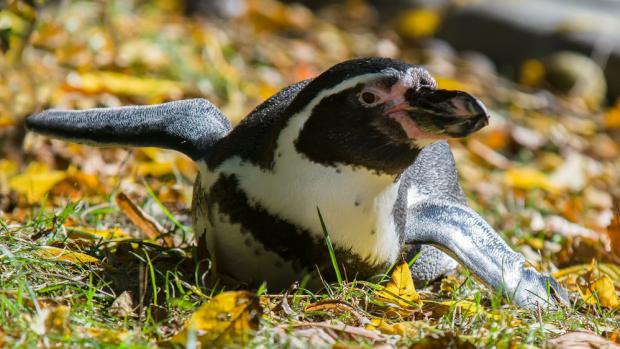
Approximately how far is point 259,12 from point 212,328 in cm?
662

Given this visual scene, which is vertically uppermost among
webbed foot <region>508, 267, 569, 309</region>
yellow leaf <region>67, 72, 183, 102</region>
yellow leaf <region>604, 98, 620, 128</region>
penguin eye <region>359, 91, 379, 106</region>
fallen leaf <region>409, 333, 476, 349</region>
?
penguin eye <region>359, 91, 379, 106</region>

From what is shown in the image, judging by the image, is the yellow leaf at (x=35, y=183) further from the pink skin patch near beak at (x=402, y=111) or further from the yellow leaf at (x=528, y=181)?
the yellow leaf at (x=528, y=181)

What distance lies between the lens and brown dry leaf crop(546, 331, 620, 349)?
2857mm

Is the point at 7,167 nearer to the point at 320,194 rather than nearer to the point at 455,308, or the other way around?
the point at 320,194

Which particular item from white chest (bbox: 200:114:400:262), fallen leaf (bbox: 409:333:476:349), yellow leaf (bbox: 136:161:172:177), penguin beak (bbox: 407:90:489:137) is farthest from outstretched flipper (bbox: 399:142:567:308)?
yellow leaf (bbox: 136:161:172:177)

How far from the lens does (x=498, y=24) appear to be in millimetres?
9352

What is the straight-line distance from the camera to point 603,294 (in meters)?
3.61

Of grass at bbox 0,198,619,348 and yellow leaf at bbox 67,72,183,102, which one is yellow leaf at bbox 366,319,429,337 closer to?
grass at bbox 0,198,619,348

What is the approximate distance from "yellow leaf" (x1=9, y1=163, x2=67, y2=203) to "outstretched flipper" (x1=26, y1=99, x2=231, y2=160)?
816 mm

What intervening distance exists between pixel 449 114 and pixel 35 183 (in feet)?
7.21

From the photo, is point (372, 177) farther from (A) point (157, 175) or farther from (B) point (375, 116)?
(A) point (157, 175)

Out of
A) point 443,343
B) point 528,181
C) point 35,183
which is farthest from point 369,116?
point 528,181

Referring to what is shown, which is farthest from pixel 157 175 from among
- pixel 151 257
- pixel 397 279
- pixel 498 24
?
pixel 498 24

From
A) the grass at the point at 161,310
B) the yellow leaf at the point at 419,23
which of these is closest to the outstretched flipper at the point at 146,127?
the grass at the point at 161,310
